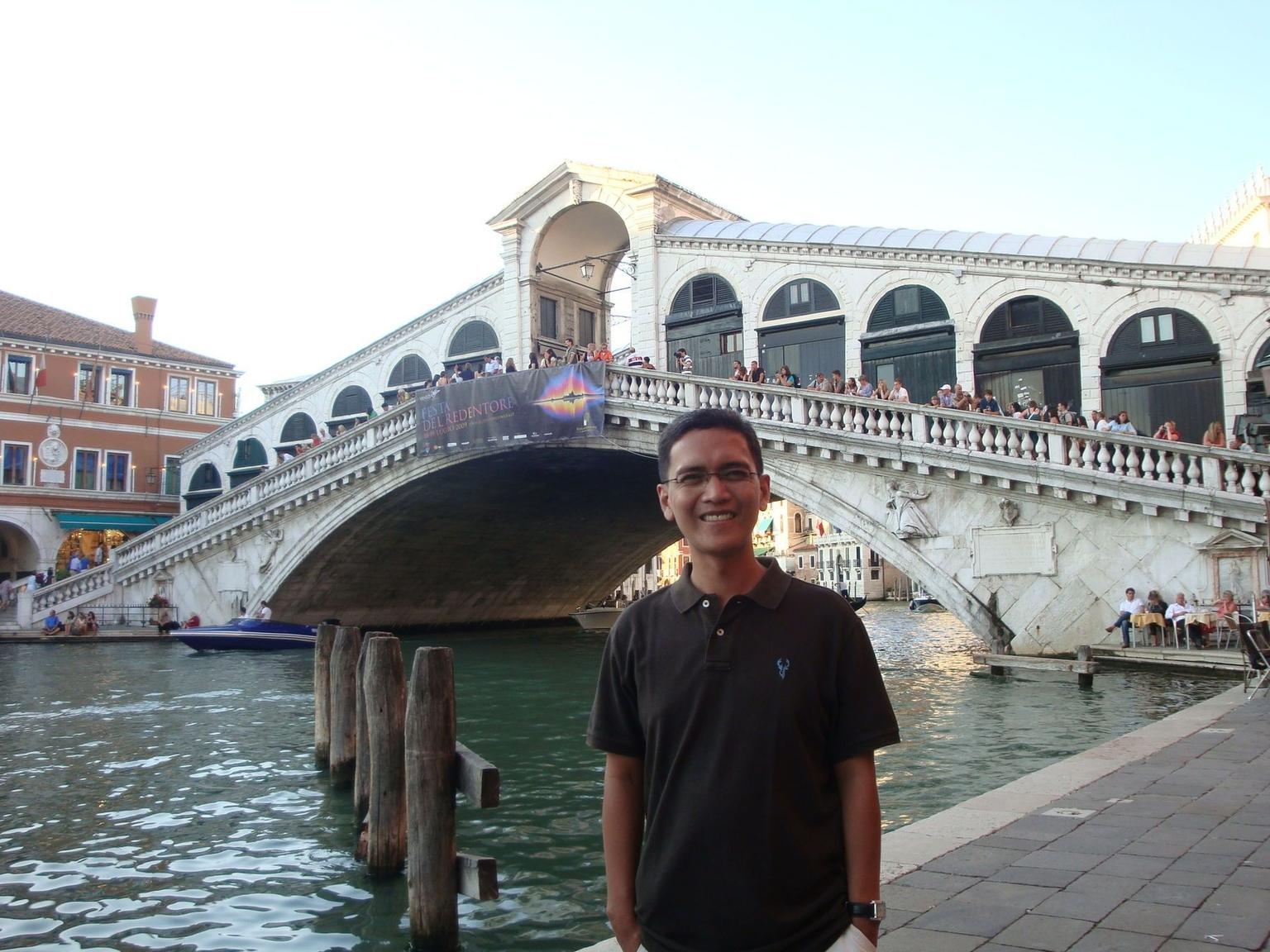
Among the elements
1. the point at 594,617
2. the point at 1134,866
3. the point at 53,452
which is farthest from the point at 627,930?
the point at 53,452

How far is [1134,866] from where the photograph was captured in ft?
14.9

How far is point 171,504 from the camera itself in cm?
3619

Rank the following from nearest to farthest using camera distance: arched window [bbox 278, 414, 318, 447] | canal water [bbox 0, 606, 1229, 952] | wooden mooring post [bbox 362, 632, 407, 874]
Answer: canal water [bbox 0, 606, 1229, 952] < wooden mooring post [bbox 362, 632, 407, 874] < arched window [bbox 278, 414, 318, 447]

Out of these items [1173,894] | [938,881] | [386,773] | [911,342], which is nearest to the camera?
[1173,894]

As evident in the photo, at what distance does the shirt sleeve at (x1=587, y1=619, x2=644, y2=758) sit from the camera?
243 cm

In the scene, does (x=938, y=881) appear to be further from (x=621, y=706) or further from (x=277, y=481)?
(x=277, y=481)

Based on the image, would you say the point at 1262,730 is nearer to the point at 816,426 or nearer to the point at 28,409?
the point at 816,426

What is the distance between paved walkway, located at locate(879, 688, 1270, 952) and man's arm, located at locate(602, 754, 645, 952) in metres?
1.61

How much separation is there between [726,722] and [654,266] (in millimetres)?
22959

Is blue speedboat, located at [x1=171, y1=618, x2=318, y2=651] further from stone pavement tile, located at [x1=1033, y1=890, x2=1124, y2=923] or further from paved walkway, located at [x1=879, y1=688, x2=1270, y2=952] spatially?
stone pavement tile, located at [x1=1033, y1=890, x2=1124, y2=923]

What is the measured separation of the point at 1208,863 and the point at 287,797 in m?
6.75

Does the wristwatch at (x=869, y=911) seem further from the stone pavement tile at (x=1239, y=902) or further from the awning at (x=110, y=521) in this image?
the awning at (x=110, y=521)

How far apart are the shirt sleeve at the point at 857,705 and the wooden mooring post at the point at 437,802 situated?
125 inches

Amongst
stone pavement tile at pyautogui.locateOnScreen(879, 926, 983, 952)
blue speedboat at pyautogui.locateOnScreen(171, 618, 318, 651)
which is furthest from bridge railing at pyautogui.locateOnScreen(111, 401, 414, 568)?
stone pavement tile at pyautogui.locateOnScreen(879, 926, 983, 952)
